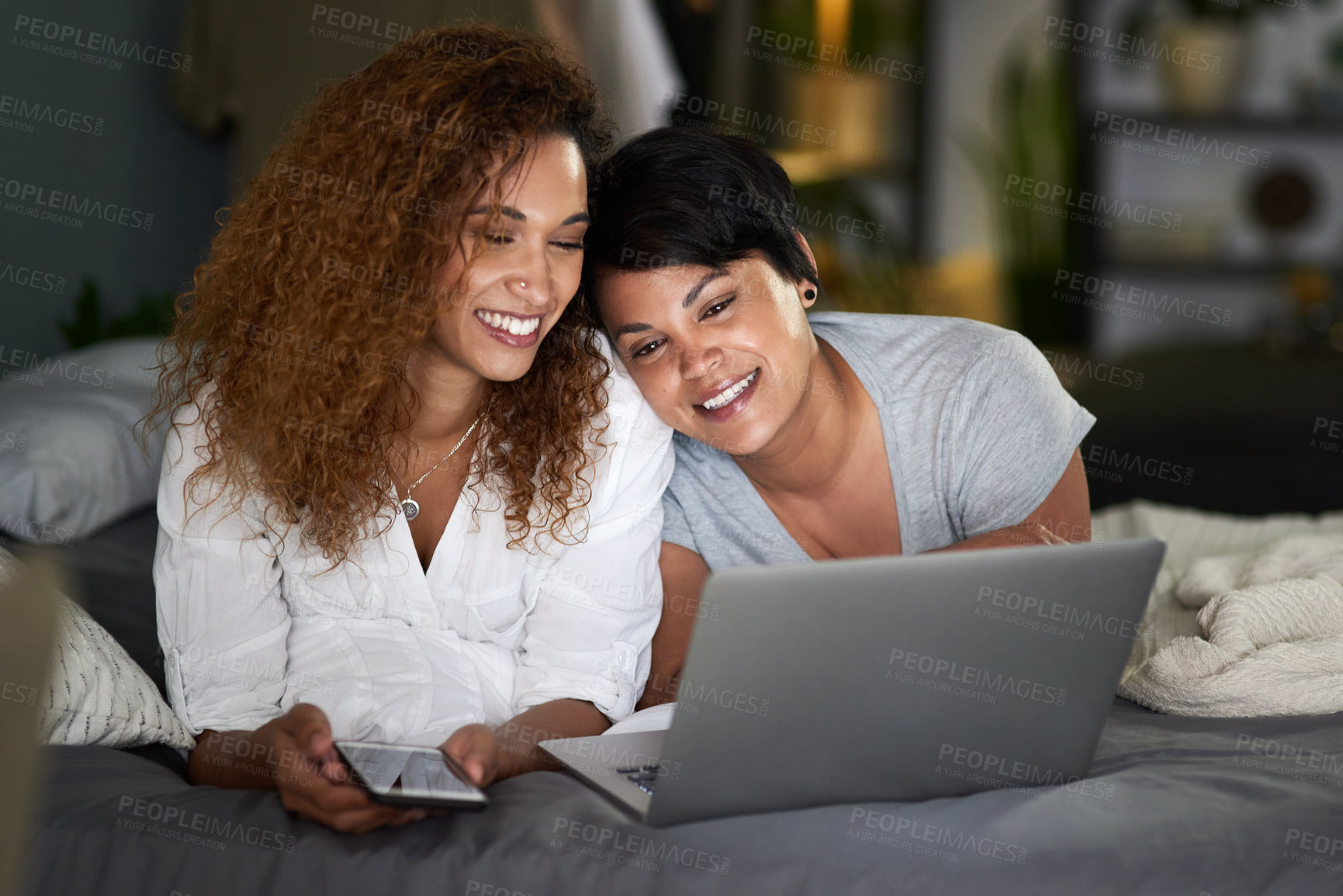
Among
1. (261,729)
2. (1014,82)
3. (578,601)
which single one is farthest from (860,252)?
(261,729)

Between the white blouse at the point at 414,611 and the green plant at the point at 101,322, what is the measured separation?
3.97ft

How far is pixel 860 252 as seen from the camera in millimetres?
3611

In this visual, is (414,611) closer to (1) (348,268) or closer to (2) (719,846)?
(1) (348,268)

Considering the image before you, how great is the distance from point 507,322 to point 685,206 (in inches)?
11.3

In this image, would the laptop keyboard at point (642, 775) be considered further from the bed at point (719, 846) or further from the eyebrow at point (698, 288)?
the eyebrow at point (698, 288)

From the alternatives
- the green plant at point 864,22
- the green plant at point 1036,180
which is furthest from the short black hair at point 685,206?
the green plant at point 864,22

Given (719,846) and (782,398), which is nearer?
(719,846)

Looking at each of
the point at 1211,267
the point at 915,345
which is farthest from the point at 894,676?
the point at 1211,267

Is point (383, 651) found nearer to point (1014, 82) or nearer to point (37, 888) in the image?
point (37, 888)

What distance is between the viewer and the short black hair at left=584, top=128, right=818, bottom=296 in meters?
1.41

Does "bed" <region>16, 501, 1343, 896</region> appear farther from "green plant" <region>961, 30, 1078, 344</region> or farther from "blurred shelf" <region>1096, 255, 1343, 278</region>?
"blurred shelf" <region>1096, 255, 1343, 278</region>

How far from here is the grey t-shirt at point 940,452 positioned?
1571 mm

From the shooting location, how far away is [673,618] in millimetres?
1581

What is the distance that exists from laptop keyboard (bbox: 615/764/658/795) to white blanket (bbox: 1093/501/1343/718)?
2.15 feet
